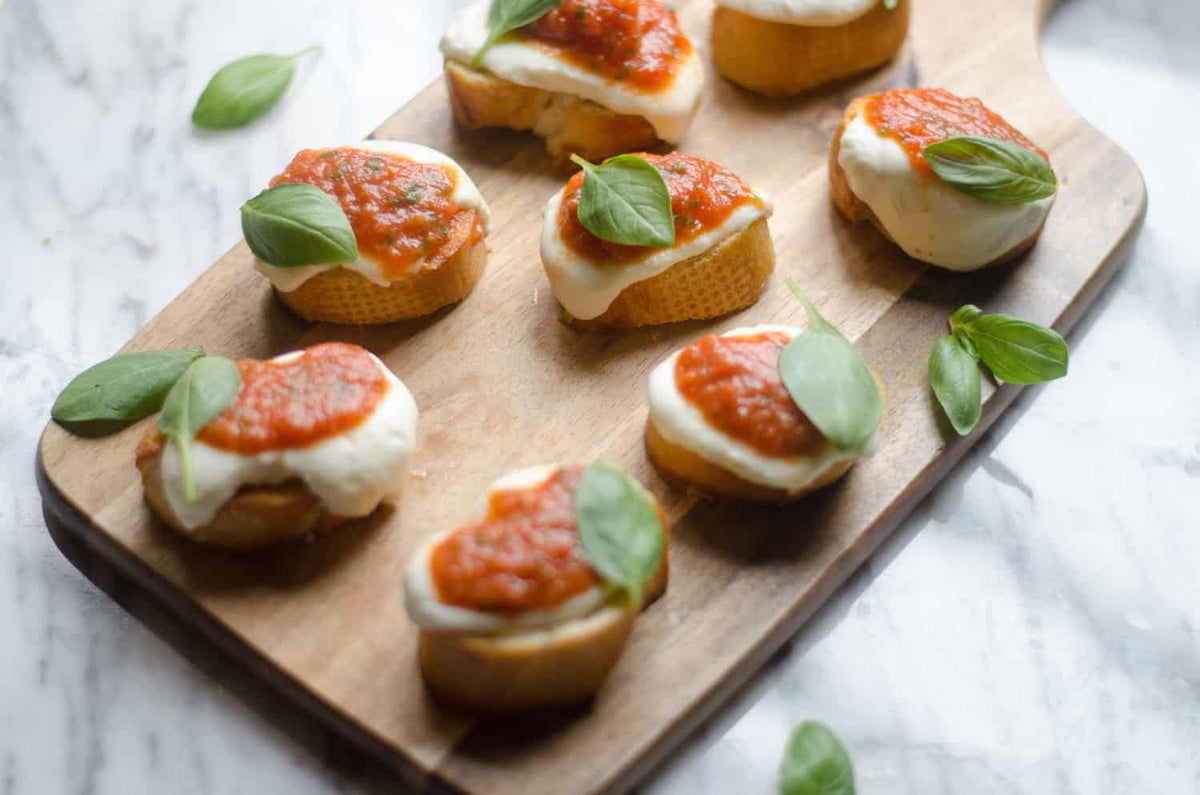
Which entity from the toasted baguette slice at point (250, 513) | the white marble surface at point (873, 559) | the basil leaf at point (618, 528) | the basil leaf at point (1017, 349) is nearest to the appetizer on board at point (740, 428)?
the basil leaf at point (618, 528)

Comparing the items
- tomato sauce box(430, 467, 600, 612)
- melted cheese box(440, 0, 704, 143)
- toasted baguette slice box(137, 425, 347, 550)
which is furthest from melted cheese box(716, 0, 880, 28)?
toasted baguette slice box(137, 425, 347, 550)

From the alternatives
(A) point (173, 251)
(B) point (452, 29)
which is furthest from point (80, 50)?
(B) point (452, 29)

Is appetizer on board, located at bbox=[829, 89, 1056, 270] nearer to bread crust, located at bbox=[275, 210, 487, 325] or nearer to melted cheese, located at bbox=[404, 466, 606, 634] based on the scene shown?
bread crust, located at bbox=[275, 210, 487, 325]

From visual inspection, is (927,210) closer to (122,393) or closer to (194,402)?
(194,402)

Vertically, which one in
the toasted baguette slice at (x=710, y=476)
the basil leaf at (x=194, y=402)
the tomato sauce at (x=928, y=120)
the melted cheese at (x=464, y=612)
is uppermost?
the tomato sauce at (x=928, y=120)

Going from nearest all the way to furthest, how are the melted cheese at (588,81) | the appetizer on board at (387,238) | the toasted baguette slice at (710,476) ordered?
the toasted baguette slice at (710,476) → the appetizer on board at (387,238) → the melted cheese at (588,81)

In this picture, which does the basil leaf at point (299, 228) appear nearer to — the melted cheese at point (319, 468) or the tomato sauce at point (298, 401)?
Answer: the tomato sauce at point (298, 401)
